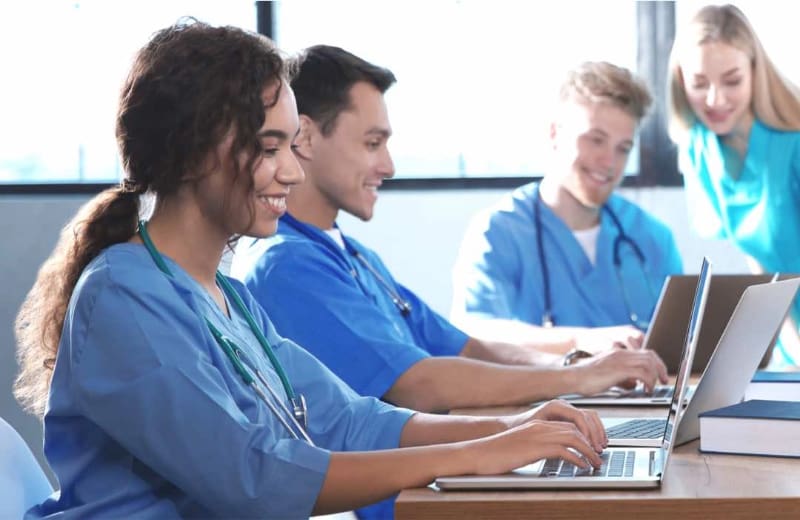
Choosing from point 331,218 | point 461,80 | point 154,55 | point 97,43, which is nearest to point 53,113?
point 97,43

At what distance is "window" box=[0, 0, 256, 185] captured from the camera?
358 cm

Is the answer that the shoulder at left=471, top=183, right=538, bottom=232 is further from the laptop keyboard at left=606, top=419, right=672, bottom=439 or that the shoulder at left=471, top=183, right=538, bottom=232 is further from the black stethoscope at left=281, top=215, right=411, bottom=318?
the laptop keyboard at left=606, top=419, right=672, bottom=439

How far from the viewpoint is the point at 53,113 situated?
3.60m

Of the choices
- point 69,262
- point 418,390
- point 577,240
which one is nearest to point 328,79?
point 418,390

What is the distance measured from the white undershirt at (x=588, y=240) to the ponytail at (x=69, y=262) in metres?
1.57

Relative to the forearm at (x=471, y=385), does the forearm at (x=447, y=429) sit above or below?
above

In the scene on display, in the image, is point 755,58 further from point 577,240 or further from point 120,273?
point 120,273

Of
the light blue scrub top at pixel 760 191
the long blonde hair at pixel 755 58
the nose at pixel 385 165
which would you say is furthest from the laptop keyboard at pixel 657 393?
the long blonde hair at pixel 755 58

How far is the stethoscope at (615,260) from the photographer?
2.61 m

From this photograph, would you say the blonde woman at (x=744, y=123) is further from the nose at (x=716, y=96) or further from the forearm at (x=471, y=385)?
the forearm at (x=471, y=385)

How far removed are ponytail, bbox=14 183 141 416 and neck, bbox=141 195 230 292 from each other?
0.03m

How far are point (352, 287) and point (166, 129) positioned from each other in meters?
0.64

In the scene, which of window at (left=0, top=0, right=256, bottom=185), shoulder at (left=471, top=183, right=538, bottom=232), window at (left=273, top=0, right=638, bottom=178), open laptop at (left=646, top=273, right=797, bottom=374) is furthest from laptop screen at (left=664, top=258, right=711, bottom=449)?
window at (left=0, top=0, right=256, bottom=185)

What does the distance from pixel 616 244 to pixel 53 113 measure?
1.83 meters
